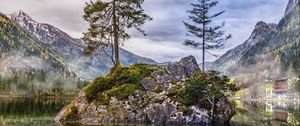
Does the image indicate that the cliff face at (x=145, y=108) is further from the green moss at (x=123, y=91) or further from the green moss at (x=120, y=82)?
the green moss at (x=120, y=82)

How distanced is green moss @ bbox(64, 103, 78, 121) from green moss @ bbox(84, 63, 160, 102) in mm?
2347

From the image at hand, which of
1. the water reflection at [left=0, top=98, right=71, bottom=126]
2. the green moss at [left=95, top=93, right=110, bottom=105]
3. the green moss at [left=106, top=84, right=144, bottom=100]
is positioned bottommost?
the water reflection at [left=0, top=98, right=71, bottom=126]

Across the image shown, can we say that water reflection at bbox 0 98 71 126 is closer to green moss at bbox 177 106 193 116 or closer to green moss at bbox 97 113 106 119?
green moss at bbox 97 113 106 119

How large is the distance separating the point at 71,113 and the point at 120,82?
8018 millimetres

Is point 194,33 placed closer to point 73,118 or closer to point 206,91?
point 206,91

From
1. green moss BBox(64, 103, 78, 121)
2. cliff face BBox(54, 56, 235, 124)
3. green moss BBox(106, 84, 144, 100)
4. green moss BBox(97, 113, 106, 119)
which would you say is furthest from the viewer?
green moss BBox(106, 84, 144, 100)

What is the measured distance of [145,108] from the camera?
2028 inches

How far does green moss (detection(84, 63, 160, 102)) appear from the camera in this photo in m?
53.7

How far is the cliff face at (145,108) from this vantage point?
51.0 meters

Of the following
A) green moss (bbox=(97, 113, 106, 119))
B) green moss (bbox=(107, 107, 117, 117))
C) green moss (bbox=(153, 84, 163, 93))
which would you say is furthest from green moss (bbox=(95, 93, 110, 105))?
green moss (bbox=(153, 84, 163, 93))

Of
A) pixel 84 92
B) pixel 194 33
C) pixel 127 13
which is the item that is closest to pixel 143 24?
pixel 127 13

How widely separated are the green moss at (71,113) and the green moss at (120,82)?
7.70 ft

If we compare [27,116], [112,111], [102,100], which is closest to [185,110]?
[112,111]

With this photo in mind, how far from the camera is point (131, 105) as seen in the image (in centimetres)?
5209
